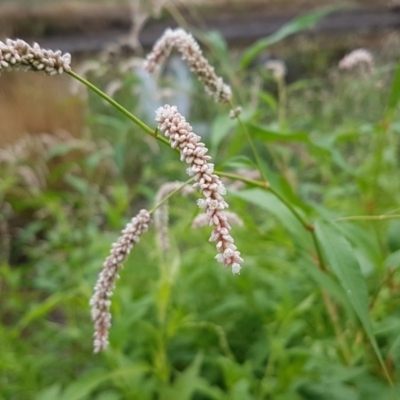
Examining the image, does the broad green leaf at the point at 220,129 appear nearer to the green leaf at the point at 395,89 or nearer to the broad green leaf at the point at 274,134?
the broad green leaf at the point at 274,134

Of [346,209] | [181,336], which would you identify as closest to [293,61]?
[346,209]

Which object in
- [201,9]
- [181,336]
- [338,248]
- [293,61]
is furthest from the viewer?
[201,9]

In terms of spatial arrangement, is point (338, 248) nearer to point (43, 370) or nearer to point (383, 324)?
point (383, 324)

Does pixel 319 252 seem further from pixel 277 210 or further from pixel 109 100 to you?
pixel 109 100

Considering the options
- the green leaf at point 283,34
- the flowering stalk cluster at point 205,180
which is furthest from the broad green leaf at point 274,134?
the flowering stalk cluster at point 205,180

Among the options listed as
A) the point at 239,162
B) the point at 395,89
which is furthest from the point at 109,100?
the point at 395,89
